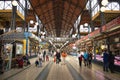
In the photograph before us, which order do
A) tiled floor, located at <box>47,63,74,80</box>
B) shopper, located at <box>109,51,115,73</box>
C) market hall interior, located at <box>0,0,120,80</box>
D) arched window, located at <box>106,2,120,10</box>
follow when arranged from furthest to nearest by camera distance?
arched window, located at <box>106,2,120,10</box>, shopper, located at <box>109,51,115,73</box>, market hall interior, located at <box>0,0,120,80</box>, tiled floor, located at <box>47,63,74,80</box>

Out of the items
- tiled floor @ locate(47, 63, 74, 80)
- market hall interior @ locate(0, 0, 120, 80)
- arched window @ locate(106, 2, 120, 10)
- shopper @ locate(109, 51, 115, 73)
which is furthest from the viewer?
arched window @ locate(106, 2, 120, 10)

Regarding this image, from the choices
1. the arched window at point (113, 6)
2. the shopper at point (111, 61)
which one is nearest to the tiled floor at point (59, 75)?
the shopper at point (111, 61)

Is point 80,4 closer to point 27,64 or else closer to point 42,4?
point 42,4

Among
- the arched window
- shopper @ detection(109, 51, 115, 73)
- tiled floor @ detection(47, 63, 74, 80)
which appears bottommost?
tiled floor @ detection(47, 63, 74, 80)

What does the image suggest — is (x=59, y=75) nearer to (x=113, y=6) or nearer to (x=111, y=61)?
(x=111, y=61)

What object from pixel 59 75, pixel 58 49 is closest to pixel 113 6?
pixel 58 49

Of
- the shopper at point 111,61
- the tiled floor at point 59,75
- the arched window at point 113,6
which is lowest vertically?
the tiled floor at point 59,75

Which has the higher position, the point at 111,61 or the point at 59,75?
the point at 111,61

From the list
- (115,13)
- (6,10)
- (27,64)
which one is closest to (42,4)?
(6,10)

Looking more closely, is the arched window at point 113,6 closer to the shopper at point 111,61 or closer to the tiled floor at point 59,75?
the shopper at point 111,61

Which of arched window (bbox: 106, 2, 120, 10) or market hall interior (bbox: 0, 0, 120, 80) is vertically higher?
arched window (bbox: 106, 2, 120, 10)

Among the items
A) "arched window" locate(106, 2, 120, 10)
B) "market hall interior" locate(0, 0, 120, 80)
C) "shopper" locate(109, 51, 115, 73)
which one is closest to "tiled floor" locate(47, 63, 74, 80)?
"market hall interior" locate(0, 0, 120, 80)

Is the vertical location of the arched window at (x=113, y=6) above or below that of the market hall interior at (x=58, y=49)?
above

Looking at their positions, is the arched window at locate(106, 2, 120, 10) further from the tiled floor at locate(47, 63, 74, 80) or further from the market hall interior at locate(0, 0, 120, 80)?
the tiled floor at locate(47, 63, 74, 80)
